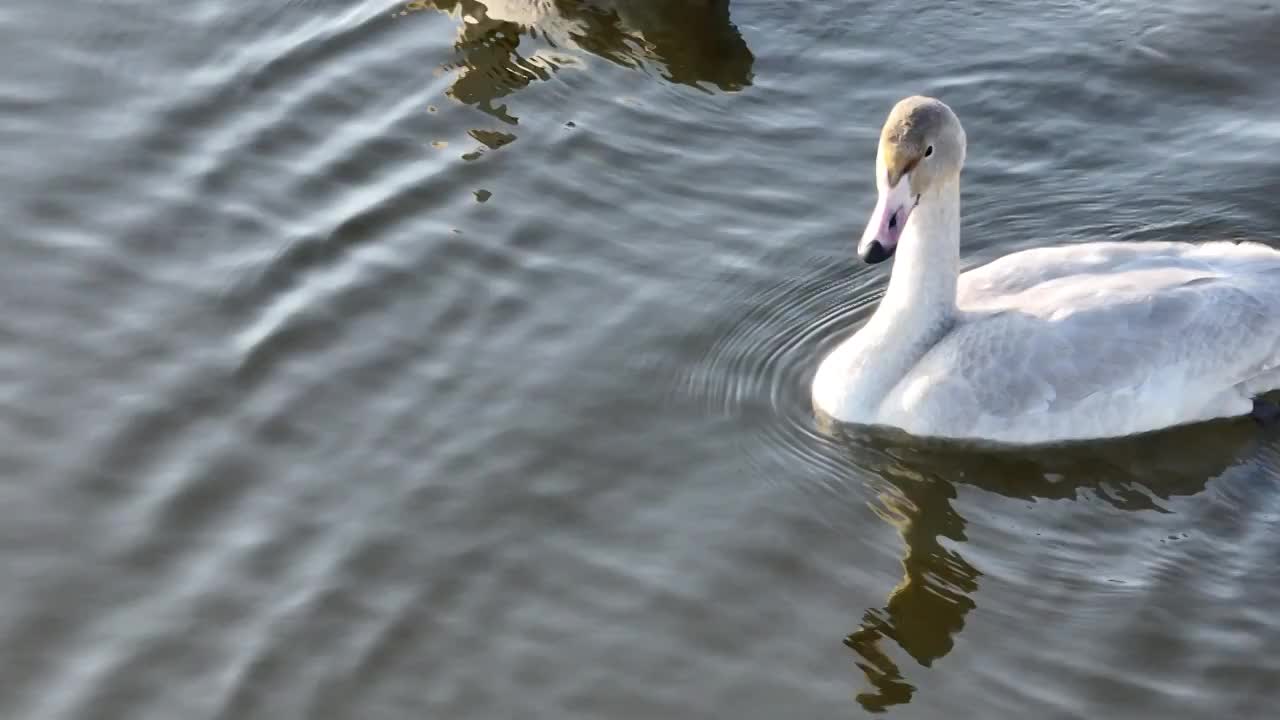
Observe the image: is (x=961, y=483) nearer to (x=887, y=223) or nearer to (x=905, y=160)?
(x=887, y=223)

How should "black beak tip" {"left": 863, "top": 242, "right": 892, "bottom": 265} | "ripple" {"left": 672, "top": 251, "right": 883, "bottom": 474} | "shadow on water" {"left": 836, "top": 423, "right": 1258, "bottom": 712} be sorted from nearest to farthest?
"shadow on water" {"left": 836, "top": 423, "right": 1258, "bottom": 712} < "black beak tip" {"left": 863, "top": 242, "right": 892, "bottom": 265} < "ripple" {"left": 672, "top": 251, "right": 883, "bottom": 474}

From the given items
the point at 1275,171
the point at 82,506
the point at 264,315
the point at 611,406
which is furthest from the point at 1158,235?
the point at 82,506

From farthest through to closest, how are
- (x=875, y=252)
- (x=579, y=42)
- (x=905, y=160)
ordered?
(x=579, y=42), (x=905, y=160), (x=875, y=252)

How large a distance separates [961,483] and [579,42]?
505 centimetres

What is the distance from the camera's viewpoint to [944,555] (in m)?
8.29

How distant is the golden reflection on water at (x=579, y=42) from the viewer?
39.4 feet

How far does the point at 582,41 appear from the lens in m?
12.5

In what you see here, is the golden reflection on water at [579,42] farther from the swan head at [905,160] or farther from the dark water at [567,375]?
the swan head at [905,160]

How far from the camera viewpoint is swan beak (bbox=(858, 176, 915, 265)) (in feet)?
27.4

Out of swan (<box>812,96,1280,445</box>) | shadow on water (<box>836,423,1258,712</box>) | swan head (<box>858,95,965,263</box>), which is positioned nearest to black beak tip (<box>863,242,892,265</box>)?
swan head (<box>858,95,965,263</box>)

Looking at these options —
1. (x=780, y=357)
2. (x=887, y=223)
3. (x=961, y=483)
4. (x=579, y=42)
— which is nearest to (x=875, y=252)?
(x=887, y=223)

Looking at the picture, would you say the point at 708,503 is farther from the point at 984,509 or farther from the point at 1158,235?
the point at 1158,235

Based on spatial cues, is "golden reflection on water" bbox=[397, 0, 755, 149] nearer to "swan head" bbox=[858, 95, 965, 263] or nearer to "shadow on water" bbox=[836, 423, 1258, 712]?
"swan head" bbox=[858, 95, 965, 263]

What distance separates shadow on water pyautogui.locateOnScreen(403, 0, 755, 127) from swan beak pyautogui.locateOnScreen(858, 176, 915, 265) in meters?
3.46
